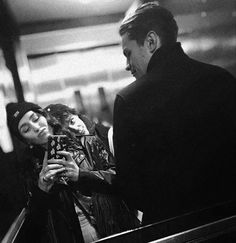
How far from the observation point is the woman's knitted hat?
1.70 meters

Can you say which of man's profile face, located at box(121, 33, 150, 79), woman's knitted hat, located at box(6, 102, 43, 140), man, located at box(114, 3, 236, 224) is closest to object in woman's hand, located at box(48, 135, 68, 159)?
woman's knitted hat, located at box(6, 102, 43, 140)

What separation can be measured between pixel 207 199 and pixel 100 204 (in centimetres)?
81

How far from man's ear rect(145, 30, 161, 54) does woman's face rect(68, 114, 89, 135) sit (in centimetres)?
67

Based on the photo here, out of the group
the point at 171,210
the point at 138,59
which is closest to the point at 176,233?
the point at 171,210

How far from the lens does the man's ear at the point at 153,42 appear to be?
195 cm

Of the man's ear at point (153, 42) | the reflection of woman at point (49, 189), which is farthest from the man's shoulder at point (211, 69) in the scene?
the reflection of woman at point (49, 189)

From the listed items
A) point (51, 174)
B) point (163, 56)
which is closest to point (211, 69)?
point (163, 56)

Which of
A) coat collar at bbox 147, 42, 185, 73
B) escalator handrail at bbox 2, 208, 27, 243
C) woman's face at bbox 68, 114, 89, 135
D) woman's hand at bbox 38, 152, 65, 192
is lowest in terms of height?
escalator handrail at bbox 2, 208, 27, 243

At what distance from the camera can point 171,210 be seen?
2012 mm

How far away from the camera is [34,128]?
1705 millimetres

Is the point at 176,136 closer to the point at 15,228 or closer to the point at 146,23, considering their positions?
the point at 146,23

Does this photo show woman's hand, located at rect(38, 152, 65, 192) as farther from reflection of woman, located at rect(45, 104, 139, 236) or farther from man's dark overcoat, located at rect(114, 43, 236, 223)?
man's dark overcoat, located at rect(114, 43, 236, 223)

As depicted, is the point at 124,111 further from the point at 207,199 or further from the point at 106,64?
the point at 207,199

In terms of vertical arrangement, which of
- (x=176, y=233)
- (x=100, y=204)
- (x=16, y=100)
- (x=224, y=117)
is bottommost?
(x=176, y=233)
